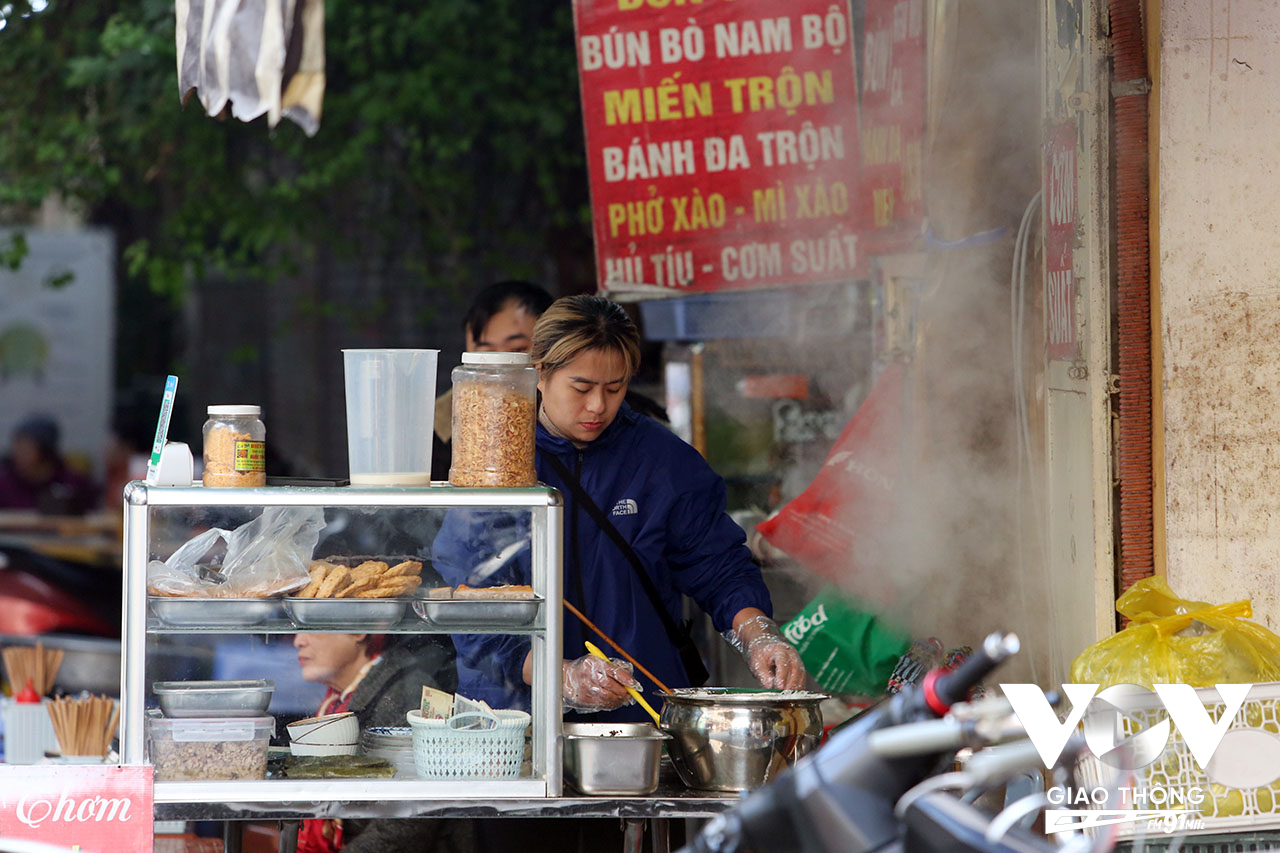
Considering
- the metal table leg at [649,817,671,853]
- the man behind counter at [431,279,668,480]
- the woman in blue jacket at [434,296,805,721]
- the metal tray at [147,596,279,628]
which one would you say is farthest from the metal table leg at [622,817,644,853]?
the man behind counter at [431,279,668,480]

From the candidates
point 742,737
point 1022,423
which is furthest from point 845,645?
point 742,737

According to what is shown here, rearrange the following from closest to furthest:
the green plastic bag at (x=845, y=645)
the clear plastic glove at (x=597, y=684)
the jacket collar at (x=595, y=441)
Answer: the clear plastic glove at (x=597, y=684), the jacket collar at (x=595, y=441), the green plastic bag at (x=845, y=645)

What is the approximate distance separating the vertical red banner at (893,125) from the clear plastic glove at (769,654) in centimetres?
183

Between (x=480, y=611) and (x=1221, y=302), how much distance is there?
70.8 inches

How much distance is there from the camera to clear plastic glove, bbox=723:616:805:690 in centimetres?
297

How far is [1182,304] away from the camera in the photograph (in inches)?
121

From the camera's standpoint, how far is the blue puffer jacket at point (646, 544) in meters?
3.28

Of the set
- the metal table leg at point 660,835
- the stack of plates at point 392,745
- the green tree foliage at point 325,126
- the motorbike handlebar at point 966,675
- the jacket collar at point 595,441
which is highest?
the green tree foliage at point 325,126

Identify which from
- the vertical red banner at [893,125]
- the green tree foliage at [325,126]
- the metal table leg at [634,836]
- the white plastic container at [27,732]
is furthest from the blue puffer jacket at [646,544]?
the green tree foliage at [325,126]

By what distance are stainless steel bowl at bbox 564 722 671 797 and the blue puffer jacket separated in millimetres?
586

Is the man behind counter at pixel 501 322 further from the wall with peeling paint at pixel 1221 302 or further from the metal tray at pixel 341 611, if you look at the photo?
the wall with peeling paint at pixel 1221 302

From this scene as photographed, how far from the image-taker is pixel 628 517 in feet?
11.0

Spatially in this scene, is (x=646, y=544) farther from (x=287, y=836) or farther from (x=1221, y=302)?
(x=1221, y=302)

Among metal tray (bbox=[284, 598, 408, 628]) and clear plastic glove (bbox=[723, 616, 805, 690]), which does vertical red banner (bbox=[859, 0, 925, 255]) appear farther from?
metal tray (bbox=[284, 598, 408, 628])
